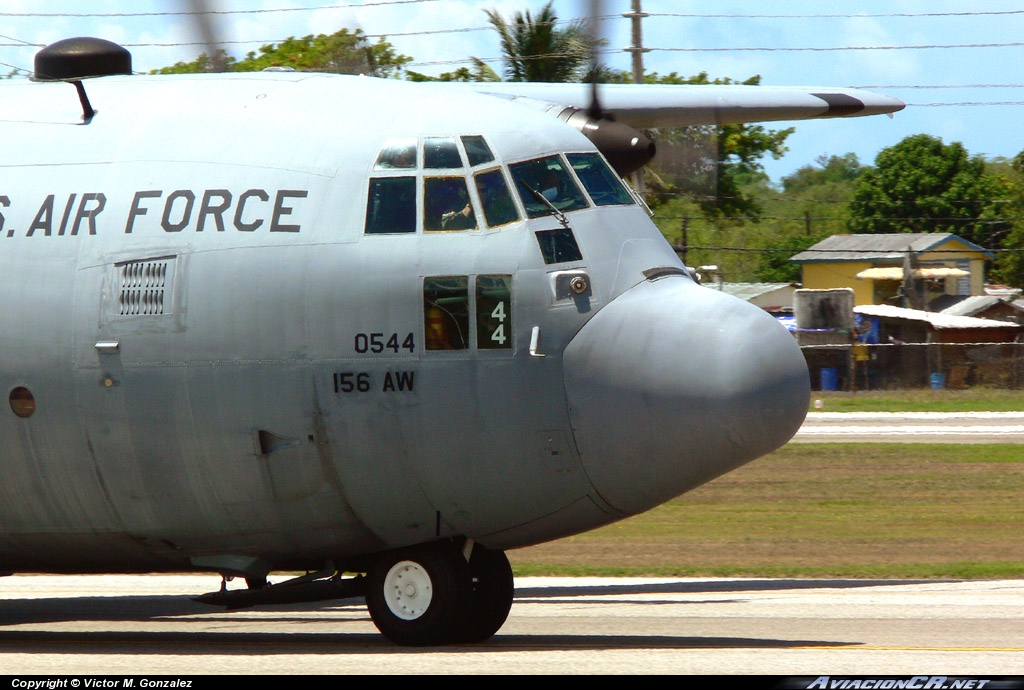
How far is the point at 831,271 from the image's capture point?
74.3 meters

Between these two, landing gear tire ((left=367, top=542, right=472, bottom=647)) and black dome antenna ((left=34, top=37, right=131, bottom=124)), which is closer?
landing gear tire ((left=367, top=542, right=472, bottom=647))

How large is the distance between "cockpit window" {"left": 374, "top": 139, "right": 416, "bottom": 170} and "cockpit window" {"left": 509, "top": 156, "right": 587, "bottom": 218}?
2.42 feet

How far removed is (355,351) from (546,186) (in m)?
1.87

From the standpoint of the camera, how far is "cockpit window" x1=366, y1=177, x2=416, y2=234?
33.5 ft

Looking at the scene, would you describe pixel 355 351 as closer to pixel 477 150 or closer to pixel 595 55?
pixel 477 150

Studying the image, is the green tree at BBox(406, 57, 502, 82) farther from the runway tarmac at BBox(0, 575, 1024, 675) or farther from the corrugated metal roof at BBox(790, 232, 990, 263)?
the corrugated metal roof at BBox(790, 232, 990, 263)

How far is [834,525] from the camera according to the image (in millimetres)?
22656

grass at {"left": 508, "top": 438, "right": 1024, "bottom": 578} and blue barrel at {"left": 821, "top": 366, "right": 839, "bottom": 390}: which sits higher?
grass at {"left": 508, "top": 438, "right": 1024, "bottom": 578}

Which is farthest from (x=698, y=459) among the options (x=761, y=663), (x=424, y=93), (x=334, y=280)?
(x=424, y=93)

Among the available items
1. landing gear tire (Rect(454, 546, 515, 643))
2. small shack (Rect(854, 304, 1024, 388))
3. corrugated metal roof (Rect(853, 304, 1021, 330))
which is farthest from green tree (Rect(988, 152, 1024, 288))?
landing gear tire (Rect(454, 546, 515, 643))

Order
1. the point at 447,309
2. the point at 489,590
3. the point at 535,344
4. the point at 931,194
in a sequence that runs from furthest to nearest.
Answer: the point at 931,194 < the point at 489,590 < the point at 447,309 < the point at 535,344

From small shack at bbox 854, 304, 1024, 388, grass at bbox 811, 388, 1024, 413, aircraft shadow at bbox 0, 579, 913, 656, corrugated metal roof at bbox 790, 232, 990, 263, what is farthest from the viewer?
corrugated metal roof at bbox 790, 232, 990, 263

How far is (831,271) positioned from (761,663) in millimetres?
66692

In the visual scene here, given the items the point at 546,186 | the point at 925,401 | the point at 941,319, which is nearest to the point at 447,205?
the point at 546,186
